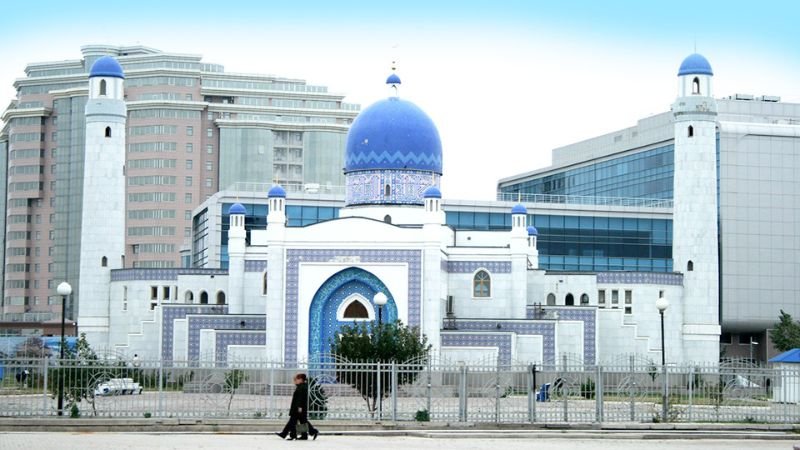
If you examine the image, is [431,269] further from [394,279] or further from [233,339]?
[233,339]

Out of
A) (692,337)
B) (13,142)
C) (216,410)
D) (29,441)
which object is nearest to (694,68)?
(692,337)

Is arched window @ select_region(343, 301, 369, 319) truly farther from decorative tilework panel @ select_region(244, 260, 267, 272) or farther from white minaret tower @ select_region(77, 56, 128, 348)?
white minaret tower @ select_region(77, 56, 128, 348)

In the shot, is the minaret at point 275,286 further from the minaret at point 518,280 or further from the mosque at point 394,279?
the minaret at point 518,280

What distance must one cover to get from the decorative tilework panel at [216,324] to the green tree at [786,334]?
30.7m

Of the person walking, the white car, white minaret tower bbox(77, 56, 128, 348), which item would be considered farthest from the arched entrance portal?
the person walking

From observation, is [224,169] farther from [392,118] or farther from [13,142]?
[392,118]

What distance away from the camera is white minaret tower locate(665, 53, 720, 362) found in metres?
60.5

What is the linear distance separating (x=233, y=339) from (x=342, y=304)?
4.59 meters

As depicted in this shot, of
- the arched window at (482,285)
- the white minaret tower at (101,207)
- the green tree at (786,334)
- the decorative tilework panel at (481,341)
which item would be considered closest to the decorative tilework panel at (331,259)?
the decorative tilework panel at (481,341)

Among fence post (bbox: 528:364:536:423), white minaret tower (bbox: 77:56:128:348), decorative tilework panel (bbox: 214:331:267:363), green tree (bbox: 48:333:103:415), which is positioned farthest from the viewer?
Answer: white minaret tower (bbox: 77:56:128:348)

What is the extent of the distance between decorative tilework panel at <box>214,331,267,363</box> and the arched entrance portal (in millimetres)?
2239

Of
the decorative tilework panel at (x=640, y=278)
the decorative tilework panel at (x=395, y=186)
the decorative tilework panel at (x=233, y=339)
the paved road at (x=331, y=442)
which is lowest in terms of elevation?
the paved road at (x=331, y=442)

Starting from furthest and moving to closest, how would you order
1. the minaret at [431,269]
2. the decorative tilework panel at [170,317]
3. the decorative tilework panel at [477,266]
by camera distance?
the decorative tilework panel at [477,266] → the decorative tilework panel at [170,317] → the minaret at [431,269]

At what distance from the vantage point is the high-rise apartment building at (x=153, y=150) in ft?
357
